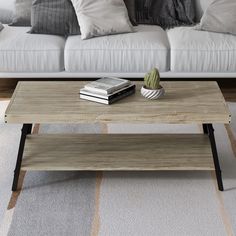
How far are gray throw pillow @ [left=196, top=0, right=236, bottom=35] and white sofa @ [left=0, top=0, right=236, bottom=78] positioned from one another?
0.27ft

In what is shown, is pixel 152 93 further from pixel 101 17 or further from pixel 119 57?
pixel 101 17

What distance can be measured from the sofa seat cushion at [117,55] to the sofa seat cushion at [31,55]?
0.08m

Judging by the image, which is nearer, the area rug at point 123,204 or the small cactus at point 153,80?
the area rug at point 123,204

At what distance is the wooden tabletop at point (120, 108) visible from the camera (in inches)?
108

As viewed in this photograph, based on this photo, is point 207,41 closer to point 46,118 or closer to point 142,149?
point 142,149

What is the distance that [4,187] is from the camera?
116 inches

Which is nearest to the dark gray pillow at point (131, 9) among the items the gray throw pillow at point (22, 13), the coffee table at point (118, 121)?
the gray throw pillow at point (22, 13)

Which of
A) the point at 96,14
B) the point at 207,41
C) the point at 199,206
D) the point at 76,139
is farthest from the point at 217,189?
the point at 96,14

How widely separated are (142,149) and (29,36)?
157 centimetres

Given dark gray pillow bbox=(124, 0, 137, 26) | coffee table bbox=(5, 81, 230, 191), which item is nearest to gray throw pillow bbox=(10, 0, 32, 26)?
dark gray pillow bbox=(124, 0, 137, 26)

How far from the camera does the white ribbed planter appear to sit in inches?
114

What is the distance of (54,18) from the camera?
13.6 feet

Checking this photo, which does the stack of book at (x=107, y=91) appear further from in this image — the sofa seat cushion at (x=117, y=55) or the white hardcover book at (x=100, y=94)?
the sofa seat cushion at (x=117, y=55)

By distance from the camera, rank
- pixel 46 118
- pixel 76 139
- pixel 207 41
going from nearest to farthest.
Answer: pixel 46 118
pixel 76 139
pixel 207 41
